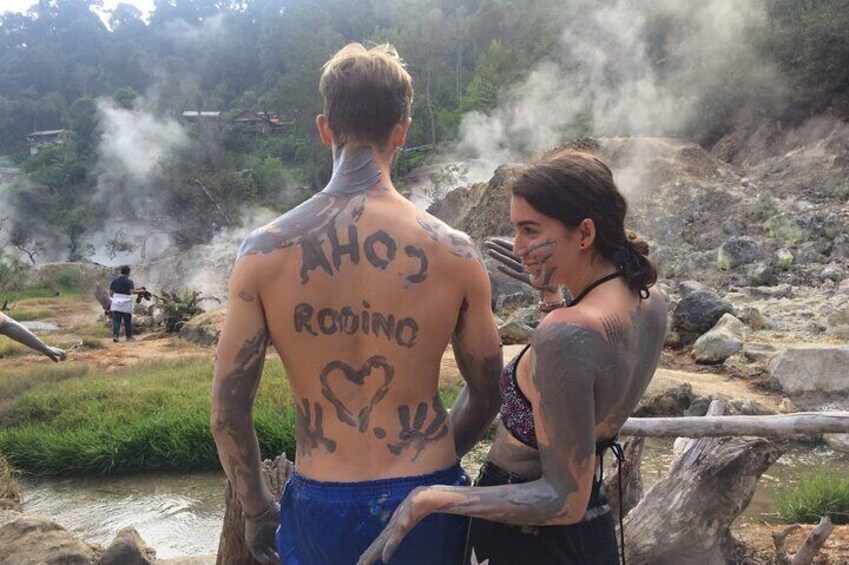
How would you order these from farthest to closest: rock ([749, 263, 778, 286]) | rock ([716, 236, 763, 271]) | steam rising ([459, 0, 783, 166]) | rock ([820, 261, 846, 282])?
steam rising ([459, 0, 783, 166])
rock ([716, 236, 763, 271])
rock ([749, 263, 778, 286])
rock ([820, 261, 846, 282])

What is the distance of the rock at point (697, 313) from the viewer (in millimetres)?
9281

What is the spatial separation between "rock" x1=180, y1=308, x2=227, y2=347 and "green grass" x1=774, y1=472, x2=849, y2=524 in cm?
867

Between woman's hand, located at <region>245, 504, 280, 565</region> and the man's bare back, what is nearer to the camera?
the man's bare back

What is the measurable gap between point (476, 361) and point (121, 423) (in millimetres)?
5479

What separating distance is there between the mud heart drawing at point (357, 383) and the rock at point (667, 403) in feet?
17.7

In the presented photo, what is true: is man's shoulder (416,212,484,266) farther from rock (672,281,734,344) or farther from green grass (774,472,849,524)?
rock (672,281,734,344)

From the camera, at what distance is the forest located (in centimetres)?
1733

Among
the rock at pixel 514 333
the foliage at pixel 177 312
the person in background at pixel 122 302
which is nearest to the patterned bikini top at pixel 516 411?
the rock at pixel 514 333

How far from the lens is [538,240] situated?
139 centimetres

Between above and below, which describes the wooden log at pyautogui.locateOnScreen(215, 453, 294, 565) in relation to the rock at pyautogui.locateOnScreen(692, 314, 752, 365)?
above

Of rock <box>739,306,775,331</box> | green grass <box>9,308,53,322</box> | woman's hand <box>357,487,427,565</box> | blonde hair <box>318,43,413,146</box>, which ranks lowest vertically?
green grass <box>9,308,53,322</box>

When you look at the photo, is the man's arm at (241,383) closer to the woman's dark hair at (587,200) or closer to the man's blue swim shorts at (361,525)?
the man's blue swim shorts at (361,525)

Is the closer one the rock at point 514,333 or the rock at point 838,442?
the rock at point 838,442

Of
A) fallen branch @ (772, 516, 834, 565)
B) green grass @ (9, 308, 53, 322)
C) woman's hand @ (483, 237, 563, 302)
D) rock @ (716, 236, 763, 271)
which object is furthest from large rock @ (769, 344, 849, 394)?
green grass @ (9, 308, 53, 322)
